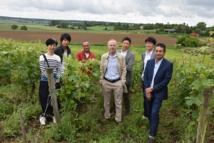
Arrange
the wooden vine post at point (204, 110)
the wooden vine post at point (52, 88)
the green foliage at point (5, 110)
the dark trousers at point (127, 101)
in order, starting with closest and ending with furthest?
the wooden vine post at point (204, 110)
the wooden vine post at point (52, 88)
the green foliage at point (5, 110)
the dark trousers at point (127, 101)

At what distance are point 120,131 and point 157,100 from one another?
1.04m

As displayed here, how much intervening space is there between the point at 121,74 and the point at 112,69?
0.24 m

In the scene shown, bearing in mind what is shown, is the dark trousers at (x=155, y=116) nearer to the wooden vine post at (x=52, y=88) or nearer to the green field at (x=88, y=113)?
the green field at (x=88, y=113)

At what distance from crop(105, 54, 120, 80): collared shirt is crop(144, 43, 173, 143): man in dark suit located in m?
0.74

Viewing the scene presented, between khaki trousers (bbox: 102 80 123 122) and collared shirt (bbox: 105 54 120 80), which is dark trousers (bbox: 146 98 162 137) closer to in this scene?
khaki trousers (bbox: 102 80 123 122)

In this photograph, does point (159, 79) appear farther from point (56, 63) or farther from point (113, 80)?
point (56, 63)

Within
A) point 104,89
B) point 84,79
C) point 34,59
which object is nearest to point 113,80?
point 104,89

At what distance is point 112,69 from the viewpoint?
4.87m

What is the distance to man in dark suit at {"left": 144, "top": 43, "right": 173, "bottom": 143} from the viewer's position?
4.17m

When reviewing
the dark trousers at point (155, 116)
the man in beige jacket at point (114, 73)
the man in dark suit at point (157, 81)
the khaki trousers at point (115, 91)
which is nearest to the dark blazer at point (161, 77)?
the man in dark suit at point (157, 81)

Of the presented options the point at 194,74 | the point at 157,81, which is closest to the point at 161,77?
the point at 157,81

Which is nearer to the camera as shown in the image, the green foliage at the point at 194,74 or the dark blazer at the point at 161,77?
the green foliage at the point at 194,74

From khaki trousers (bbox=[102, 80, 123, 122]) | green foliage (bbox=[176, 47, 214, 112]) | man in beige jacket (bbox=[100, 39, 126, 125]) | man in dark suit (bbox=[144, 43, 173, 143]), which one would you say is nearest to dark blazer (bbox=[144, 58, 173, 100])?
man in dark suit (bbox=[144, 43, 173, 143])

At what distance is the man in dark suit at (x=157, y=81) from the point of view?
4168 mm
